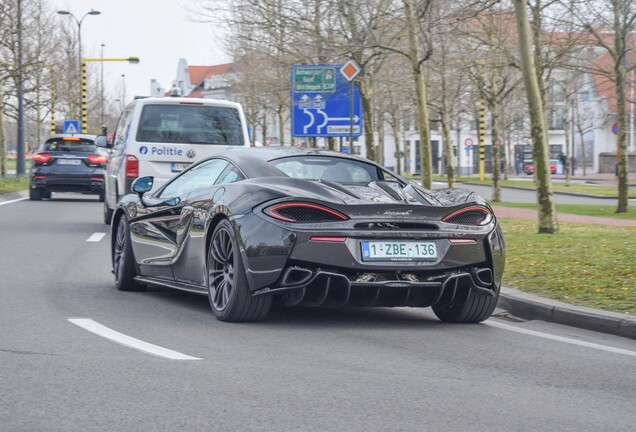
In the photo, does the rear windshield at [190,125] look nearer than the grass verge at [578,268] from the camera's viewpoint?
No

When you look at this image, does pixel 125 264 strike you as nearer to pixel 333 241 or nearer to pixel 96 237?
pixel 333 241

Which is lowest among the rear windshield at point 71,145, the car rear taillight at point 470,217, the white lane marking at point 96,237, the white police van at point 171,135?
the white lane marking at point 96,237

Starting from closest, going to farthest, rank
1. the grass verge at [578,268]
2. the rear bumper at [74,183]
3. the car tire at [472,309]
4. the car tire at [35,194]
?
the car tire at [472,309] → the grass verge at [578,268] → the rear bumper at [74,183] → the car tire at [35,194]

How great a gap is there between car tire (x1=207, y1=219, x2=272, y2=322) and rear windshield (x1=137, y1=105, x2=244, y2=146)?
369 inches

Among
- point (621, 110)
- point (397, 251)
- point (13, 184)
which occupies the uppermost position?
point (621, 110)

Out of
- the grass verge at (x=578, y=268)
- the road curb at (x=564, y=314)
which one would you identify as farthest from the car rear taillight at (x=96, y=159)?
the road curb at (x=564, y=314)

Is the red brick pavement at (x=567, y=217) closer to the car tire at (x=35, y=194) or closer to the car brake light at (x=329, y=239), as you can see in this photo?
the car tire at (x=35, y=194)

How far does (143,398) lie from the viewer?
5434 millimetres

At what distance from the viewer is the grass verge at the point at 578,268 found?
941 cm

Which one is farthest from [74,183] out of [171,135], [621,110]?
[621,110]

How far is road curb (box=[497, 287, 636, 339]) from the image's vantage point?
8156 mm

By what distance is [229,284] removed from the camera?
816cm

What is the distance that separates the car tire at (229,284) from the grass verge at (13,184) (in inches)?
980

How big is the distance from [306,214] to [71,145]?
21.1 meters
